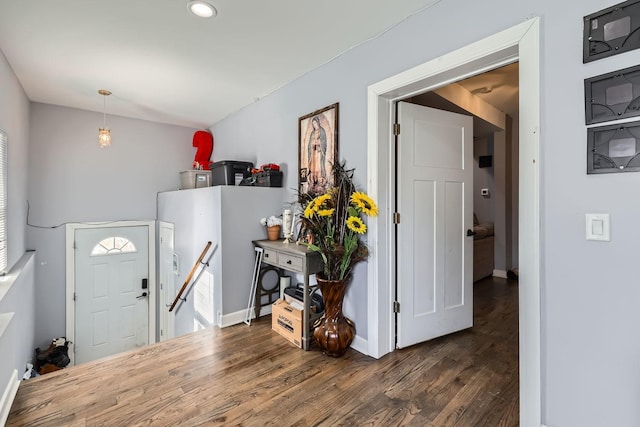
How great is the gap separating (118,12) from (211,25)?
581mm

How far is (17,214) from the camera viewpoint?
3176 millimetres

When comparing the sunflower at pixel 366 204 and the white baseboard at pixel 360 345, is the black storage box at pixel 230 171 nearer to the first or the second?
the sunflower at pixel 366 204

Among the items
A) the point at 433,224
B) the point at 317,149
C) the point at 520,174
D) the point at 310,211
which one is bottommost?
the point at 433,224

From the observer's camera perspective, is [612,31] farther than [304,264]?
No

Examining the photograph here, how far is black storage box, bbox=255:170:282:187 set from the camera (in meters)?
3.30

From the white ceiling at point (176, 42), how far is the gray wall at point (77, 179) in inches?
24.3

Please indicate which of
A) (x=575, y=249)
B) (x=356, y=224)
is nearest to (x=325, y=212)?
(x=356, y=224)

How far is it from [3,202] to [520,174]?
3.85 metres

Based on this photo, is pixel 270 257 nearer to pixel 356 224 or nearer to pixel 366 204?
pixel 356 224

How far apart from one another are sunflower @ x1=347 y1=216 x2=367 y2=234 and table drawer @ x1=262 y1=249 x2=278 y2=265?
0.89 m

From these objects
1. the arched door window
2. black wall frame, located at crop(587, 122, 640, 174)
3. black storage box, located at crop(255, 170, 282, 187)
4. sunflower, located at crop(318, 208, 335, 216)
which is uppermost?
black storage box, located at crop(255, 170, 282, 187)

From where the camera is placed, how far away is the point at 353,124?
2.50 meters

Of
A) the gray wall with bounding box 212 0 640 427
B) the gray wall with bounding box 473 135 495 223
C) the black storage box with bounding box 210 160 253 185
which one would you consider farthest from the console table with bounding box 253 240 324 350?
the gray wall with bounding box 473 135 495 223

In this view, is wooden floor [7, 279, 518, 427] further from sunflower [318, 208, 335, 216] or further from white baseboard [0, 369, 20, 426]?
sunflower [318, 208, 335, 216]
